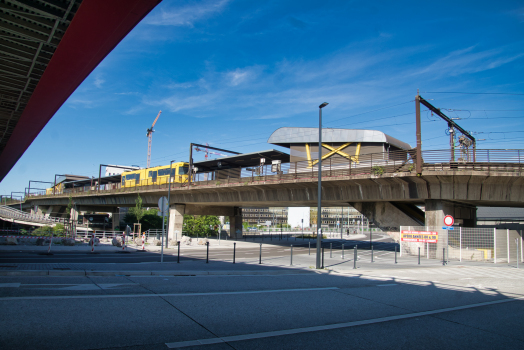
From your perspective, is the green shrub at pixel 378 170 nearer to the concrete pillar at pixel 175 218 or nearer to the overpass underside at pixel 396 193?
the overpass underside at pixel 396 193

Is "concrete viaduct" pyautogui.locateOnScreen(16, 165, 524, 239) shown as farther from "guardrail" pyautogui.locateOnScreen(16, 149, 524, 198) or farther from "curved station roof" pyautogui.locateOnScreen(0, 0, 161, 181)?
"curved station roof" pyautogui.locateOnScreen(0, 0, 161, 181)

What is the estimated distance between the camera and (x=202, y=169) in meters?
42.4

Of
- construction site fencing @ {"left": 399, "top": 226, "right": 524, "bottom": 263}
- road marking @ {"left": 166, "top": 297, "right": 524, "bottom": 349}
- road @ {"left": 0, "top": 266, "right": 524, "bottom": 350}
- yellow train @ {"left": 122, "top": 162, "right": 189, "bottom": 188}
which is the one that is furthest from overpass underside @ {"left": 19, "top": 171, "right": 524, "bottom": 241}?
road marking @ {"left": 166, "top": 297, "right": 524, "bottom": 349}

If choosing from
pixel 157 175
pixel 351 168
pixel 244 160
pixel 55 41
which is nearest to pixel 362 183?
pixel 351 168

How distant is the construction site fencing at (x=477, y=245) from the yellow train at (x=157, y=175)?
2632cm

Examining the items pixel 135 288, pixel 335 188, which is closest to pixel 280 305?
pixel 135 288

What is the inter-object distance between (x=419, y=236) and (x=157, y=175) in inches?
1261

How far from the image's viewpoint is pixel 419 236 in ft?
73.3

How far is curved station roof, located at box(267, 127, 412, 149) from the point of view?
30766 millimetres

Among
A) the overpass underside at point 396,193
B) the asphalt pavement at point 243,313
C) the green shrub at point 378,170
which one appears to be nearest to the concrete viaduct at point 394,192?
the overpass underside at point 396,193

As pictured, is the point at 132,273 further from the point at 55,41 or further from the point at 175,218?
the point at 175,218

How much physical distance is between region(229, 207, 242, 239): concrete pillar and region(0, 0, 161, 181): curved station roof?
4095cm

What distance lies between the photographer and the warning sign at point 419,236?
21.6 meters

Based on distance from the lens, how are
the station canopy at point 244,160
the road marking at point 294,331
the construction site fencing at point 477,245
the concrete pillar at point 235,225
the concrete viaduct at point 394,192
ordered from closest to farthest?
the road marking at point 294,331 → the construction site fencing at point 477,245 → the concrete viaduct at point 394,192 → the station canopy at point 244,160 → the concrete pillar at point 235,225
